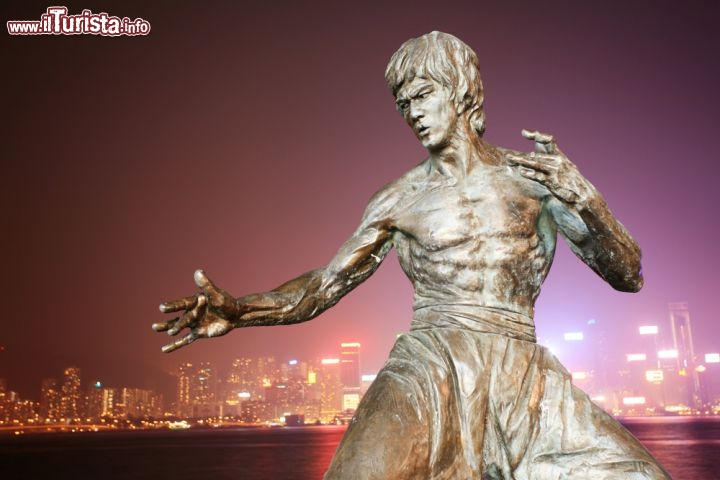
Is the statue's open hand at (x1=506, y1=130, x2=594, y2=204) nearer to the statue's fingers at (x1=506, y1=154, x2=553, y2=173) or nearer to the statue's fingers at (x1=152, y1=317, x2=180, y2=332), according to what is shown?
the statue's fingers at (x1=506, y1=154, x2=553, y2=173)

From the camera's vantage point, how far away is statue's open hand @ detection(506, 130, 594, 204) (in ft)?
12.7

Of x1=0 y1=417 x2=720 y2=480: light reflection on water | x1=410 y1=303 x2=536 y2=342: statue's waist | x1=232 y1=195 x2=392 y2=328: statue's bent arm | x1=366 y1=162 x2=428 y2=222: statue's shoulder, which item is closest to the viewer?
x1=410 y1=303 x2=536 y2=342: statue's waist

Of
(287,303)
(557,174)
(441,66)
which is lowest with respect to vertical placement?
(287,303)

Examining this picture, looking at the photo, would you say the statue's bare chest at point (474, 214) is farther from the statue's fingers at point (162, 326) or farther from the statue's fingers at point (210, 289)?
the statue's fingers at point (162, 326)

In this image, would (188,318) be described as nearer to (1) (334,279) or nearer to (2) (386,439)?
(1) (334,279)

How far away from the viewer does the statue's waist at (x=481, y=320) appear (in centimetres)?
411

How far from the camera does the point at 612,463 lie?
3.77 m

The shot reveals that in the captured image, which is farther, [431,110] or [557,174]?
[431,110]

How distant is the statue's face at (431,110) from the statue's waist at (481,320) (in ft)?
3.09

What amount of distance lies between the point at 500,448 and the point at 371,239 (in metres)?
1.38

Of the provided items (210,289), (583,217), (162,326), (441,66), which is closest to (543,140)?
(583,217)

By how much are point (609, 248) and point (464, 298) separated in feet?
2.64

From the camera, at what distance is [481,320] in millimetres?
4113

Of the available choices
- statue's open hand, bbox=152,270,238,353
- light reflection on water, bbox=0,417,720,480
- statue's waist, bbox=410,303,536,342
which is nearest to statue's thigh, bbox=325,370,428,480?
statue's waist, bbox=410,303,536,342
